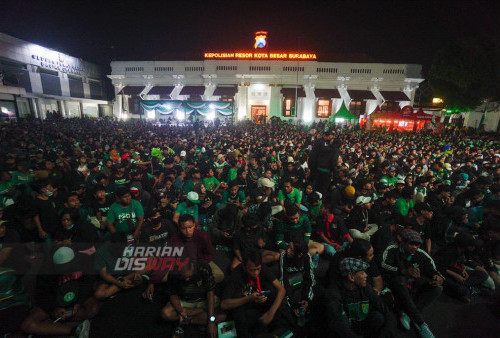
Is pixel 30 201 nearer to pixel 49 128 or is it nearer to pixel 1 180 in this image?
pixel 1 180

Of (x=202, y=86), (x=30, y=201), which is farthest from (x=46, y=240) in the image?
(x=202, y=86)

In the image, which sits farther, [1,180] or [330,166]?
[330,166]

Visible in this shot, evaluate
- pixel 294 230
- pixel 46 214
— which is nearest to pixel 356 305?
pixel 294 230

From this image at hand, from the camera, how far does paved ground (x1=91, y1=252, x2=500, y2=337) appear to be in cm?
345

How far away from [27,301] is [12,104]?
32.9 metres

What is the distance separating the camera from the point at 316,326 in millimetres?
3512

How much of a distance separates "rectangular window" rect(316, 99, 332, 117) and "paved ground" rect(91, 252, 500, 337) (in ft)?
97.0

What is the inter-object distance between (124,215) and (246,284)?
9.95ft

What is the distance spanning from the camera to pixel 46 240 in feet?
15.0

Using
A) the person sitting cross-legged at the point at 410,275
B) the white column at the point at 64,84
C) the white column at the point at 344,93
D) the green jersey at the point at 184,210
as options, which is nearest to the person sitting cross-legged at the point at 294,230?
the person sitting cross-legged at the point at 410,275

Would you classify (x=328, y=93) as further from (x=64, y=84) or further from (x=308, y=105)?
(x=64, y=84)

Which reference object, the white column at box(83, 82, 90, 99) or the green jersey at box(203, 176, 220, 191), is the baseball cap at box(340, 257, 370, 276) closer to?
the green jersey at box(203, 176, 220, 191)

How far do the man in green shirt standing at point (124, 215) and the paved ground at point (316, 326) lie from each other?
1.22 m

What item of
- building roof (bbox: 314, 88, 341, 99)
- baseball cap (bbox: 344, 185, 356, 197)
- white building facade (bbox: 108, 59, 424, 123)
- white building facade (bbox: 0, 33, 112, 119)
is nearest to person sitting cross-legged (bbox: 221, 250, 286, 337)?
baseball cap (bbox: 344, 185, 356, 197)
